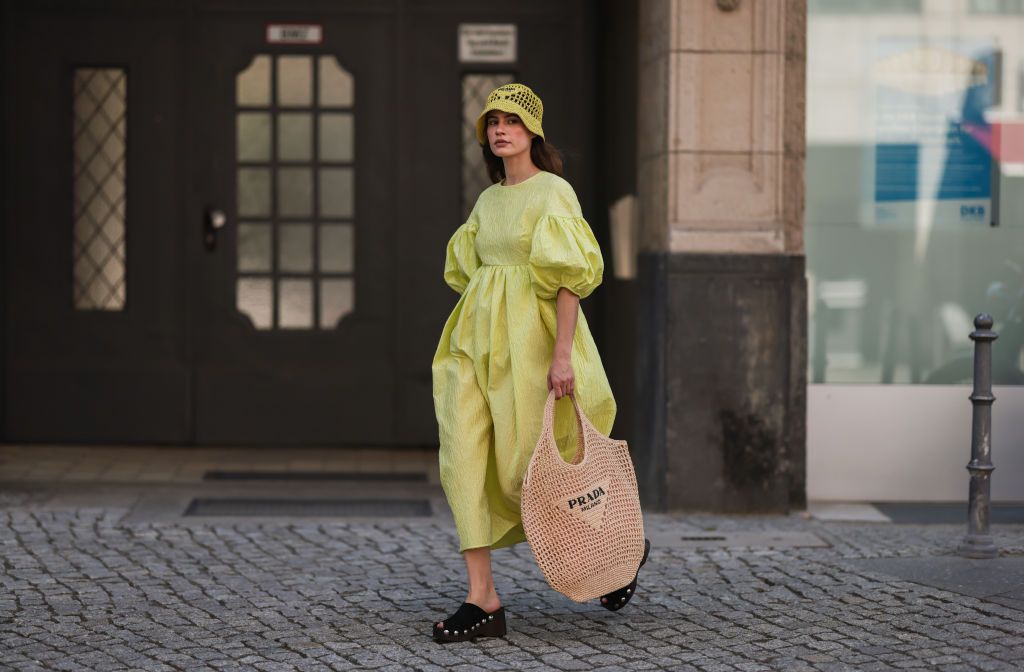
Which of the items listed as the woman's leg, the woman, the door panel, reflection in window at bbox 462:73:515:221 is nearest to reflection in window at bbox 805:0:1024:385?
reflection in window at bbox 462:73:515:221

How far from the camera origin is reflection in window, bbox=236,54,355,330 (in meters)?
9.95

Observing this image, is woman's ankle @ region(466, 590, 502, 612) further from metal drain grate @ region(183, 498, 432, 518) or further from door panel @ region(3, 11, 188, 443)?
door panel @ region(3, 11, 188, 443)

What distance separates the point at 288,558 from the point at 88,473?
99.8 inches

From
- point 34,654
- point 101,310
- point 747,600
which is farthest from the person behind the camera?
point 101,310

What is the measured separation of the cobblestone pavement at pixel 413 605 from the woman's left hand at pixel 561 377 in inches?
31.7

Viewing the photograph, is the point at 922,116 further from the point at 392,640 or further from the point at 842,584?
the point at 392,640

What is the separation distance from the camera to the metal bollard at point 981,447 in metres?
6.80

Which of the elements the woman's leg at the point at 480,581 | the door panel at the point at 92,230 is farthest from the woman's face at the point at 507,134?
the door panel at the point at 92,230

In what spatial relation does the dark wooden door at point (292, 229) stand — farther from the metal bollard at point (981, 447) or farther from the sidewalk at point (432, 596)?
the metal bollard at point (981, 447)

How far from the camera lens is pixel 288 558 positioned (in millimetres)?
6734

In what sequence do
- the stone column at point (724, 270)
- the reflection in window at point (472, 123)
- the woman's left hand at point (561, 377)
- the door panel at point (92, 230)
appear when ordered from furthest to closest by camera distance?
the reflection in window at point (472, 123)
the door panel at point (92, 230)
the stone column at point (724, 270)
the woman's left hand at point (561, 377)

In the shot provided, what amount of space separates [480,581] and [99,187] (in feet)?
17.5

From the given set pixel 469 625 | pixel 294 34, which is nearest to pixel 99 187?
pixel 294 34

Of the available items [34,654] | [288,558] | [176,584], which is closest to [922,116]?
[288,558]
